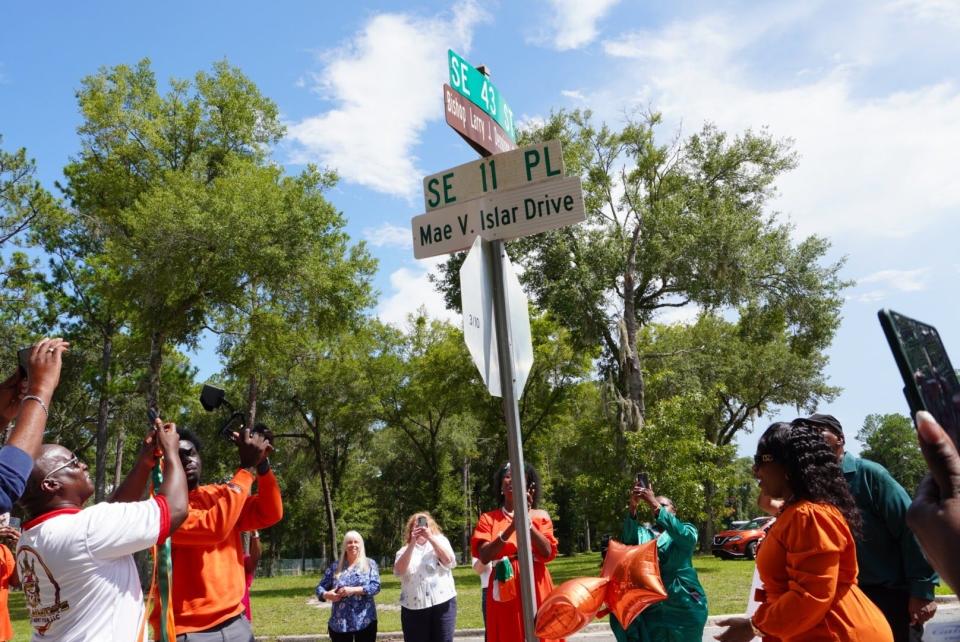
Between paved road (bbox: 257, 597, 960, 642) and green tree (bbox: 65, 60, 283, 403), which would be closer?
paved road (bbox: 257, 597, 960, 642)

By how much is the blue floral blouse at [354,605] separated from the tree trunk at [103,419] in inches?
821

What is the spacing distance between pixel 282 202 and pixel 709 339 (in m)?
23.4

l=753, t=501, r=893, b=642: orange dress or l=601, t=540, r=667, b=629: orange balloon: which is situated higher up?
l=753, t=501, r=893, b=642: orange dress

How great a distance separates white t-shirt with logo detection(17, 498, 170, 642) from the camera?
10.3ft

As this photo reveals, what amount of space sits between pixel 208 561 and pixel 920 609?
13.1 feet

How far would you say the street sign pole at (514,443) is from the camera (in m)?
3.56

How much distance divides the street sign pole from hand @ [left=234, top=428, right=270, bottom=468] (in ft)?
5.82

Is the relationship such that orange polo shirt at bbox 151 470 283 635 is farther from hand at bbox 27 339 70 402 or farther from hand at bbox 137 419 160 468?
hand at bbox 27 339 70 402

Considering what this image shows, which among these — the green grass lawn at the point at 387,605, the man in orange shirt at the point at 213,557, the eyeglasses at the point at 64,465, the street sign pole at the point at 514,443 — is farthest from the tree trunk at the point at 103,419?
the street sign pole at the point at 514,443

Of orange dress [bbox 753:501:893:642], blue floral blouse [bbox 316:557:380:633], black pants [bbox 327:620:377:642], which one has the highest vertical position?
orange dress [bbox 753:501:893:642]

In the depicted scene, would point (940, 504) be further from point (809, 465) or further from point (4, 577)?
point (4, 577)

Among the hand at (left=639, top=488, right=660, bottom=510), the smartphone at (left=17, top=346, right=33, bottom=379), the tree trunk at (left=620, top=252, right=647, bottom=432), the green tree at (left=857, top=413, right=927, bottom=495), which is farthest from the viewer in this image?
the green tree at (left=857, top=413, right=927, bottom=495)

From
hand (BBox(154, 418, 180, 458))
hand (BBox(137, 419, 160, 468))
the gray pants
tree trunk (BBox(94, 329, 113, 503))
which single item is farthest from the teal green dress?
tree trunk (BBox(94, 329, 113, 503))

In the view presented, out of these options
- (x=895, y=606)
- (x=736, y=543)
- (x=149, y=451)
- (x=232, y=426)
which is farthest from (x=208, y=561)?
(x=736, y=543)
